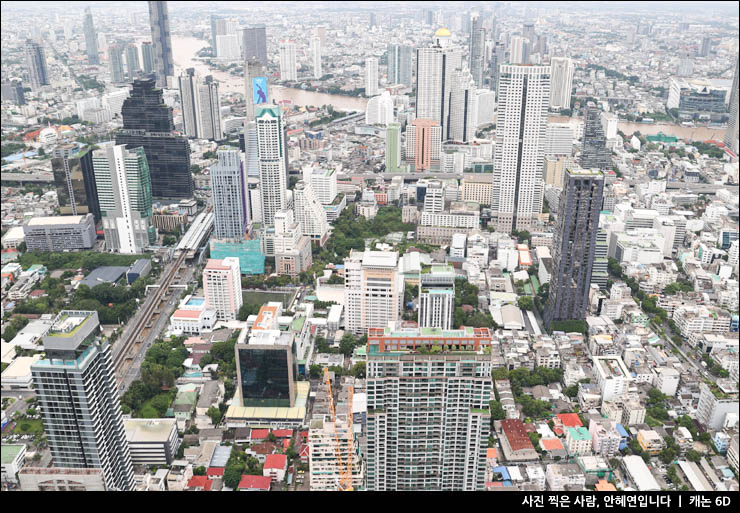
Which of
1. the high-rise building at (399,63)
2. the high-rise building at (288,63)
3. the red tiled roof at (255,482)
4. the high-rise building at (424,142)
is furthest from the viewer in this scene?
the high-rise building at (288,63)

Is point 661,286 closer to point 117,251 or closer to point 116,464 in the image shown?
point 116,464

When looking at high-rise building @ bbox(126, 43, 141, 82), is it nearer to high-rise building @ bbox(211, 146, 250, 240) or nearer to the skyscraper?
the skyscraper

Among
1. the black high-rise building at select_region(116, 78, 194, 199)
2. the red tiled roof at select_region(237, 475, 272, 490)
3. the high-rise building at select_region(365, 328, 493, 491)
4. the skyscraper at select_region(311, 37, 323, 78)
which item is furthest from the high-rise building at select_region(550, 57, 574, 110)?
the red tiled roof at select_region(237, 475, 272, 490)

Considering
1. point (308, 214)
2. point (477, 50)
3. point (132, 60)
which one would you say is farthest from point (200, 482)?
point (477, 50)

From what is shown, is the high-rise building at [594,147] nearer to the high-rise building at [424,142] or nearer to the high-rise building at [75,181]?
the high-rise building at [424,142]

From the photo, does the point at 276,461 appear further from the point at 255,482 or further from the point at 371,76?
the point at 371,76

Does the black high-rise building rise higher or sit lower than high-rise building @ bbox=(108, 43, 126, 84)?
lower

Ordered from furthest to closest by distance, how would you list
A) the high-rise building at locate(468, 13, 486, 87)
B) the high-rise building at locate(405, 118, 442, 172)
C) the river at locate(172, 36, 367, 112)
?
the high-rise building at locate(468, 13, 486, 87) < the river at locate(172, 36, 367, 112) < the high-rise building at locate(405, 118, 442, 172)

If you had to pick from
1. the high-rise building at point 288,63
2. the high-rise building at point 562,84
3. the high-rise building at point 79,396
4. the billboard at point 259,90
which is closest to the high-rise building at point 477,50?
the high-rise building at point 562,84
